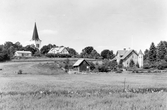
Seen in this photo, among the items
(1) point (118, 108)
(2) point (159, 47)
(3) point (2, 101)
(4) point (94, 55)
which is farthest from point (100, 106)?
(2) point (159, 47)

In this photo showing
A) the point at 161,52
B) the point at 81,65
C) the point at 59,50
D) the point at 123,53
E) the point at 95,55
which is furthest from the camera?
the point at 161,52

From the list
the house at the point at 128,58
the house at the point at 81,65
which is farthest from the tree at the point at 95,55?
the house at the point at 128,58

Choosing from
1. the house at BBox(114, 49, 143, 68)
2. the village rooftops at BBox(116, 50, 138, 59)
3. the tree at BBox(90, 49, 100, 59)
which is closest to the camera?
the tree at BBox(90, 49, 100, 59)

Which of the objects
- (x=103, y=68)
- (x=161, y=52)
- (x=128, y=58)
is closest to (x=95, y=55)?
(x=103, y=68)

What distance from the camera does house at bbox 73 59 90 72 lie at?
52638 mm

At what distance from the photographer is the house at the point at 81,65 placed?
52.6 metres

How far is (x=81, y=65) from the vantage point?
2100 inches

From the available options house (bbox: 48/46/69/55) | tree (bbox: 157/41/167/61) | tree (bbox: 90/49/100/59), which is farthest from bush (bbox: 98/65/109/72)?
tree (bbox: 157/41/167/61)

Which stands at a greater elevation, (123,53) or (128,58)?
(123,53)

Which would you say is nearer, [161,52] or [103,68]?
[103,68]

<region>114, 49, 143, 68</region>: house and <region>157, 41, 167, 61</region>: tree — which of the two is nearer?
<region>114, 49, 143, 68</region>: house

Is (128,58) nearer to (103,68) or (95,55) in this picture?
(103,68)

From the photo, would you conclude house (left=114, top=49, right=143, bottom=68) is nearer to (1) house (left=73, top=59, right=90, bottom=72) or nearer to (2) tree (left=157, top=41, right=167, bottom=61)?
(2) tree (left=157, top=41, right=167, bottom=61)

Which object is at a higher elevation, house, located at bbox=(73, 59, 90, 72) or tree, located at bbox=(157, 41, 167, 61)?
tree, located at bbox=(157, 41, 167, 61)
